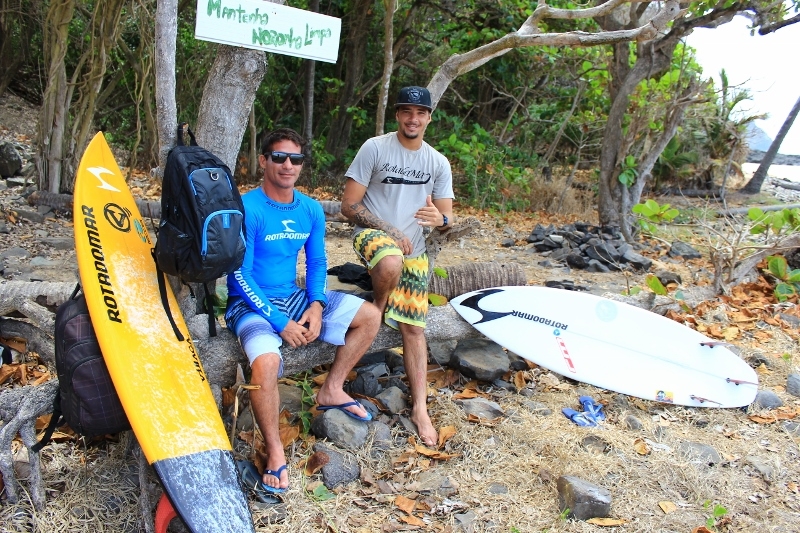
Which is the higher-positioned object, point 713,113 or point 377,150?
point 713,113

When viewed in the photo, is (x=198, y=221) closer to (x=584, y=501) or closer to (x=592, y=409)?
(x=584, y=501)

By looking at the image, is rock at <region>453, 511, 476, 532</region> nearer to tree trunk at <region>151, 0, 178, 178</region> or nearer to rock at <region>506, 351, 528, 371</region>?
rock at <region>506, 351, 528, 371</region>

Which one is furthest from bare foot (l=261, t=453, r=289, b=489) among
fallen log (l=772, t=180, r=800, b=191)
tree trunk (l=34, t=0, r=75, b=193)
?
fallen log (l=772, t=180, r=800, b=191)

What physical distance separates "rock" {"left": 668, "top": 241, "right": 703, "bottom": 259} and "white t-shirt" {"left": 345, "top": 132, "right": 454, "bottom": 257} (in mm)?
5276

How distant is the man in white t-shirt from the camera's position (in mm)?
3367

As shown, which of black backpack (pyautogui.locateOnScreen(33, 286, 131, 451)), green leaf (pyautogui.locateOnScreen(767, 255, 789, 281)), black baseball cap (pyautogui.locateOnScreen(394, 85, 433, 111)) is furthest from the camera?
green leaf (pyautogui.locateOnScreen(767, 255, 789, 281))

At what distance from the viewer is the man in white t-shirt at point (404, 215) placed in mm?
3367

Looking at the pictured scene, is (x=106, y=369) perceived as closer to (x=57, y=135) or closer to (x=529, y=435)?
(x=529, y=435)

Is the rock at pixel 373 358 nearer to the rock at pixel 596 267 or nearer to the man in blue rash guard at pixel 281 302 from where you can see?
the man in blue rash guard at pixel 281 302

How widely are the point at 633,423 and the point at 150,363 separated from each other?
2.57 metres

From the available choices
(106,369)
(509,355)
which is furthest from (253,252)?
(509,355)

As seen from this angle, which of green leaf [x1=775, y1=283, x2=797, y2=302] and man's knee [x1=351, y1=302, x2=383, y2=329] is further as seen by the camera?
green leaf [x1=775, y1=283, x2=797, y2=302]

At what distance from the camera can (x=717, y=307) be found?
544 cm

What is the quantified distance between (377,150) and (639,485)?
216 cm
